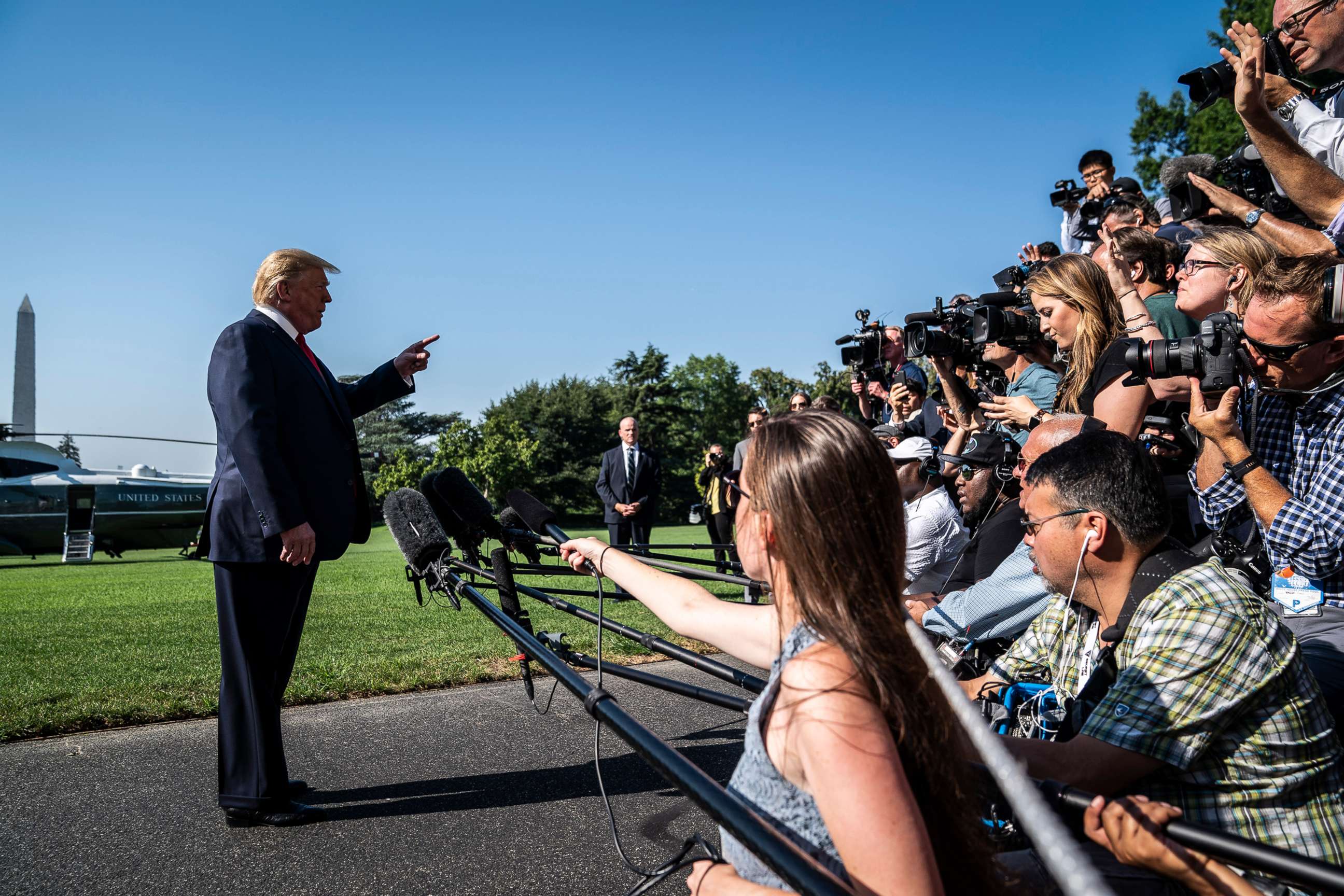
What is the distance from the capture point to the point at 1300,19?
3.68 meters

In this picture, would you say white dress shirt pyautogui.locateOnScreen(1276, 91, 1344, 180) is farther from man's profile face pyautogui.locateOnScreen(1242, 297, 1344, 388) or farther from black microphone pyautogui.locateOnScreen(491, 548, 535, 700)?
black microphone pyautogui.locateOnScreen(491, 548, 535, 700)

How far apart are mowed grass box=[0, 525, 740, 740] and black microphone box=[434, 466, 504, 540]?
10.5 feet

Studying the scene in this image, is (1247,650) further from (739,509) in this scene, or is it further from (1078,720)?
(739,509)

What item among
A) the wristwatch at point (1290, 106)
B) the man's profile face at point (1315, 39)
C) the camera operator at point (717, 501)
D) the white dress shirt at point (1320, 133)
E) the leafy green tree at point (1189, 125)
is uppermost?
the leafy green tree at point (1189, 125)

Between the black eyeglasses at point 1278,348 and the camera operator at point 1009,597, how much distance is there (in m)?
0.62

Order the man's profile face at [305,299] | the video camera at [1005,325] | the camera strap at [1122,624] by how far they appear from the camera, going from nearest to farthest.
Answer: the camera strap at [1122,624]
the man's profile face at [305,299]
the video camera at [1005,325]

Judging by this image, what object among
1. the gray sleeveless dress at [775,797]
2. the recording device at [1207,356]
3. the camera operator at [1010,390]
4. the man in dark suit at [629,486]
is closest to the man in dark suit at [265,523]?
the gray sleeveless dress at [775,797]

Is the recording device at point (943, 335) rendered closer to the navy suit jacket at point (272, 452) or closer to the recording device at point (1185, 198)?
the recording device at point (1185, 198)

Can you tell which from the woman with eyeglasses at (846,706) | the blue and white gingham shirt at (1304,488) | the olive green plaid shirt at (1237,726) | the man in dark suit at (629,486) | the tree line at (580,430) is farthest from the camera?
the tree line at (580,430)

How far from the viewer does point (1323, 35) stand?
12.0 feet

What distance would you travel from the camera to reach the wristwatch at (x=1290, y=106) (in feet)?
12.7

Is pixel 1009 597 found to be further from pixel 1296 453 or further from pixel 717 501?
pixel 717 501

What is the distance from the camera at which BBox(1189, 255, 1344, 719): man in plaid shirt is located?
2.64 meters

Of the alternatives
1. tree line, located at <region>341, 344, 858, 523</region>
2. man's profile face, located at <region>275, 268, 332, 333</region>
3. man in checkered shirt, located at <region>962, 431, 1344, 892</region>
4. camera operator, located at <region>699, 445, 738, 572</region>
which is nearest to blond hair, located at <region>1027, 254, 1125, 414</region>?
man in checkered shirt, located at <region>962, 431, 1344, 892</region>
